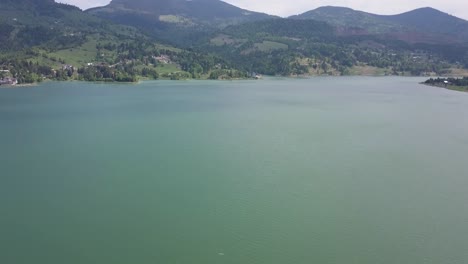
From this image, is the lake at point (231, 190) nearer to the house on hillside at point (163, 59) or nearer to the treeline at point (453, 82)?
the treeline at point (453, 82)

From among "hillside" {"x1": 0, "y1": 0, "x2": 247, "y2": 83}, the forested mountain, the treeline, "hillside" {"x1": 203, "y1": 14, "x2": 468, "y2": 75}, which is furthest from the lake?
"hillside" {"x1": 203, "y1": 14, "x2": 468, "y2": 75}

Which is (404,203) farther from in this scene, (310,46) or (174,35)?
(174,35)

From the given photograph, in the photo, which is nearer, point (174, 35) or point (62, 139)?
point (62, 139)

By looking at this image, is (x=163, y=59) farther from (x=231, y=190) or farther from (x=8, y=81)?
(x=231, y=190)

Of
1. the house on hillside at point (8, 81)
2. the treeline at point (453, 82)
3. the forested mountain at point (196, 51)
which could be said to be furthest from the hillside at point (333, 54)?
the house on hillside at point (8, 81)

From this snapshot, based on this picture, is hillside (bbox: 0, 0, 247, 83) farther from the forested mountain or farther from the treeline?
the treeline

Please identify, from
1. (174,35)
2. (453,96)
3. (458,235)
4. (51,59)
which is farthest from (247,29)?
Result: (458,235)

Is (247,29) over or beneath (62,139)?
over

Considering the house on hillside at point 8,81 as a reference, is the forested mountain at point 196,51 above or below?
above
